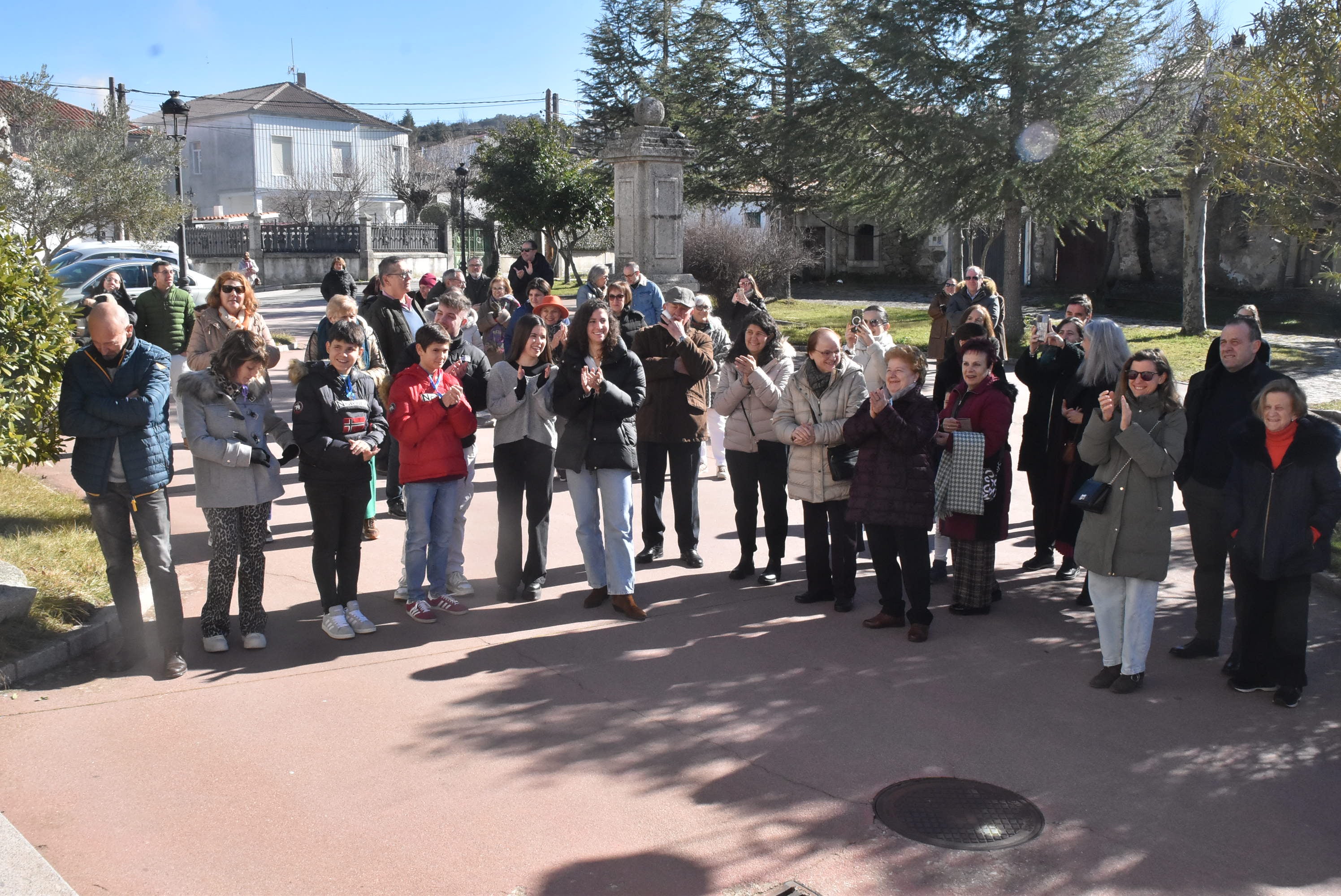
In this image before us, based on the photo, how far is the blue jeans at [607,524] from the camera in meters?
6.81

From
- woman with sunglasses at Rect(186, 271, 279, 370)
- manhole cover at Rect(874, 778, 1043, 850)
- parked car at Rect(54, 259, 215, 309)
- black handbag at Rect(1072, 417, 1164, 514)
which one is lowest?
manhole cover at Rect(874, 778, 1043, 850)

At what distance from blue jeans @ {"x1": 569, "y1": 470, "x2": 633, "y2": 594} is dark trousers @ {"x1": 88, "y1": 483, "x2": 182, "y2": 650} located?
2.26 m

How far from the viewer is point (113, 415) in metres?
5.69

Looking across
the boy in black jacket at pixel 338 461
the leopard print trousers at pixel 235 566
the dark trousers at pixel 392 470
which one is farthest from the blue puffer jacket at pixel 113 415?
the dark trousers at pixel 392 470

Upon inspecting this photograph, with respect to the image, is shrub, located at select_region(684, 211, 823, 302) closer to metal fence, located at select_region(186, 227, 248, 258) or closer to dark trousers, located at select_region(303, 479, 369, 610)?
metal fence, located at select_region(186, 227, 248, 258)

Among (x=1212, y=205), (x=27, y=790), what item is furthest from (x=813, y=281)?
(x=27, y=790)

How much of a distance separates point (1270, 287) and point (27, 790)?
31.2 metres

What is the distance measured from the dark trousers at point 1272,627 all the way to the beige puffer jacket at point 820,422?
2.19m

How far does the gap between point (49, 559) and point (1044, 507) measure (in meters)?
6.66

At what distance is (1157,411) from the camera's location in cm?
593

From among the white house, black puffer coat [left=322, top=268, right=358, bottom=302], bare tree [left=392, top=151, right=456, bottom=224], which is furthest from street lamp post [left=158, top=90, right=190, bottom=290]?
the white house

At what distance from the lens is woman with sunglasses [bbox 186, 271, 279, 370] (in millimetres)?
8164

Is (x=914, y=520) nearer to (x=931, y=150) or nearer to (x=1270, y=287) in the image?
(x=931, y=150)

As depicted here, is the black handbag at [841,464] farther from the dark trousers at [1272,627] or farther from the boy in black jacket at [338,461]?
the boy in black jacket at [338,461]
